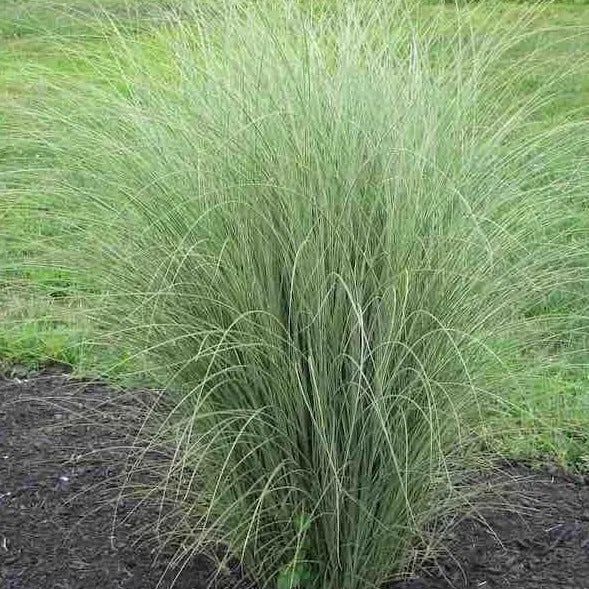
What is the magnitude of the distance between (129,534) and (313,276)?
105 cm

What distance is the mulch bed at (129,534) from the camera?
2.80 metres

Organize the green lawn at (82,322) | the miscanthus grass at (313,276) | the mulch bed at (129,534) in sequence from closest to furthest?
the miscanthus grass at (313,276) → the mulch bed at (129,534) → the green lawn at (82,322)

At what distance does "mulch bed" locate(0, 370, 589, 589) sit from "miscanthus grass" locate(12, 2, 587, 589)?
0.57 ft

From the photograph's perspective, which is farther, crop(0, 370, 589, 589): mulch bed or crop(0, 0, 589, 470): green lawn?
crop(0, 0, 589, 470): green lawn

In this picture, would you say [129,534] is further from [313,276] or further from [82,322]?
[313,276]

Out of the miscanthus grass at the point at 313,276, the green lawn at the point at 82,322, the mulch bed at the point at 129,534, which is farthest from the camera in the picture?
the green lawn at the point at 82,322

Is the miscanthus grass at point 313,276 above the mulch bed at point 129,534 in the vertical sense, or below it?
above

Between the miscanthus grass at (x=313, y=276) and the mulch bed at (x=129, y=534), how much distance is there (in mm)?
175

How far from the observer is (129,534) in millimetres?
2998

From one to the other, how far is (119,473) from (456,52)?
161cm

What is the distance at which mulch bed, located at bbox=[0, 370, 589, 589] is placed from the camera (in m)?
2.80

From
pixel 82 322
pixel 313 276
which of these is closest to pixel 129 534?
→ pixel 82 322

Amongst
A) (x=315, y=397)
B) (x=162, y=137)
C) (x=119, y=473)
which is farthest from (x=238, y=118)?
(x=119, y=473)

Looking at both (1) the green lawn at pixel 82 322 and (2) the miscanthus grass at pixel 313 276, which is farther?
(1) the green lawn at pixel 82 322
